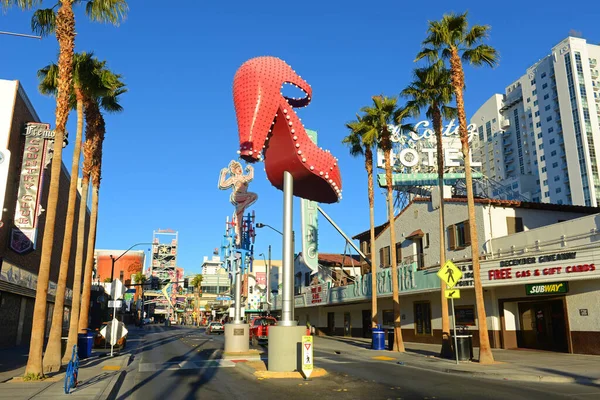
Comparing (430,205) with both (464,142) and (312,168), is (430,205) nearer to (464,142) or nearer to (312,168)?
(464,142)

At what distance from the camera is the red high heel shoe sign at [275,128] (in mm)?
14680

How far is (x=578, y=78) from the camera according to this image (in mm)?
109188

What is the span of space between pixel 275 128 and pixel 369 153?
46.3 feet

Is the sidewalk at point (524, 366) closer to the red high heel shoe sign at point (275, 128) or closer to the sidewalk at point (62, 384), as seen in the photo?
the red high heel shoe sign at point (275, 128)

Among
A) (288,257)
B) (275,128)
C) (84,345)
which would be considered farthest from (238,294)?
(275,128)

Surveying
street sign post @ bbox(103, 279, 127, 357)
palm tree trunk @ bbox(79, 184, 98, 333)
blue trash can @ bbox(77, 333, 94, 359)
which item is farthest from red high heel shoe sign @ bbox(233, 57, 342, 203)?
palm tree trunk @ bbox(79, 184, 98, 333)

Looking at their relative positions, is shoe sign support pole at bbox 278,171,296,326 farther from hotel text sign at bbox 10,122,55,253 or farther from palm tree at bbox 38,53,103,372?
hotel text sign at bbox 10,122,55,253

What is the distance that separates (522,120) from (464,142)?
408 ft

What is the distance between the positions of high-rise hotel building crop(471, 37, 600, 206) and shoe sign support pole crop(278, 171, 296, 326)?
101m

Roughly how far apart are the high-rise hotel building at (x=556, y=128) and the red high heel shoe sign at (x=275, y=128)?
101 metres

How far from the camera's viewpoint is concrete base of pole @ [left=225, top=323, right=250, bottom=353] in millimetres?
22016

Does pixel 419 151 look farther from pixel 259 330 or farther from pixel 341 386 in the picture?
pixel 341 386

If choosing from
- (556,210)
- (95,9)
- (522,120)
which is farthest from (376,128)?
(522,120)

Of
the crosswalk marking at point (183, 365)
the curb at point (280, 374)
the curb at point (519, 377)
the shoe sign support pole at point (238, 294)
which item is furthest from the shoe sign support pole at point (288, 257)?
the shoe sign support pole at point (238, 294)
